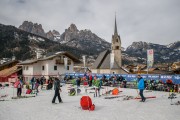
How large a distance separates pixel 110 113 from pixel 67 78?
90.3ft

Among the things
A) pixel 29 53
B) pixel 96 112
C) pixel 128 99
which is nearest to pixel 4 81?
pixel 128 99

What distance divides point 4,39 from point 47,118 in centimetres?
18106

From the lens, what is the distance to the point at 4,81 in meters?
41.6

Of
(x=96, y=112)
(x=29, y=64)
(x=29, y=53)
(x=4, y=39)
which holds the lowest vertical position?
(x=96, y=112)

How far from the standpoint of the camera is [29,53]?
158 metres

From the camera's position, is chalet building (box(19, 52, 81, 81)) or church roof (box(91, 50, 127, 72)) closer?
chalet building (box(19, 52, 81, 81))

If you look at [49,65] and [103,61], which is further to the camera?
[103,61]

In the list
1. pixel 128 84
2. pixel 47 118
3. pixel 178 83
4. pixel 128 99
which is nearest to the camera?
pixel 47 118

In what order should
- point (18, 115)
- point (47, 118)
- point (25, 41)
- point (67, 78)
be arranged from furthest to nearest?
point (25, 41) → point (67, 78) → point (18, 115) → point (47, 118)

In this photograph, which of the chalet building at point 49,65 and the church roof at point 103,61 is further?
the church roof at point 103,61

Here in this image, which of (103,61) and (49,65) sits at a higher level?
(103,61)

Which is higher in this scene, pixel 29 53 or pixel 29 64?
pixel 29 53

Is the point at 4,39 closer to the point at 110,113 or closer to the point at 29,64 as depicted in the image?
the point at 29,64

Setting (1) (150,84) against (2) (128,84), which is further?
(2) (128,84)
